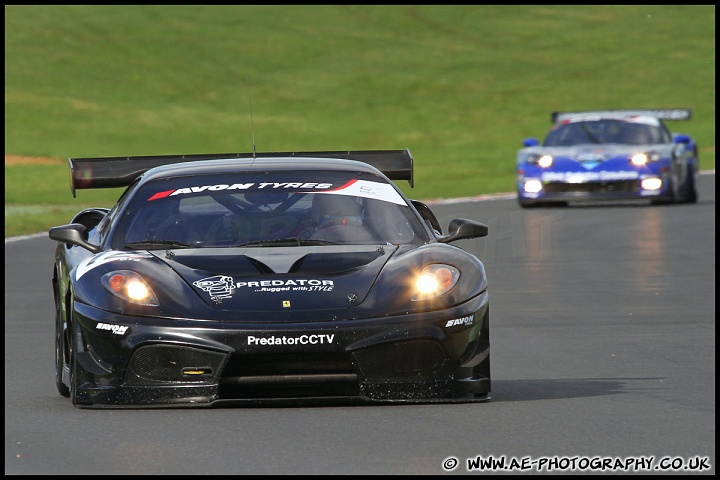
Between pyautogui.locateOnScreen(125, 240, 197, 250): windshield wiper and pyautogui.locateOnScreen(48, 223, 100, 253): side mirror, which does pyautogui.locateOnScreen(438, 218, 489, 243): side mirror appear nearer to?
pyautogui.locateOnScreen(125, 240, 197, 250): windshield wiper

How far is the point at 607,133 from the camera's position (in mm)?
25375

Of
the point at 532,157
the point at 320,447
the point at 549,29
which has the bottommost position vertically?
the point at 549,29

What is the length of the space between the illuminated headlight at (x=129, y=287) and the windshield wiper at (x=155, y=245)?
1.72 ft

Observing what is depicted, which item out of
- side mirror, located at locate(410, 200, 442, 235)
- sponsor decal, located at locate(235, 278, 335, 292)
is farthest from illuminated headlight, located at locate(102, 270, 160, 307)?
side mirror, located at locate(410, 200, 442, 235)

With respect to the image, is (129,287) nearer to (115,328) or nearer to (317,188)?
(115,328)

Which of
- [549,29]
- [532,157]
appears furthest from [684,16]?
[532,157]

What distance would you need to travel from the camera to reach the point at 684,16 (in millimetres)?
92312

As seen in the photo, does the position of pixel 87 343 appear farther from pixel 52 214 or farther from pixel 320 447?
pixel 52 214

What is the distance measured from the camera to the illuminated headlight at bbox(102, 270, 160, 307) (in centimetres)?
742

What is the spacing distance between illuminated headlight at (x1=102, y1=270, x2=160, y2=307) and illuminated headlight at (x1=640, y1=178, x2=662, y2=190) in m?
17.5

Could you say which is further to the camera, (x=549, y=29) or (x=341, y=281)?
(x=549, y=29)

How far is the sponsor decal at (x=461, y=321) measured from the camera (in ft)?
24.4

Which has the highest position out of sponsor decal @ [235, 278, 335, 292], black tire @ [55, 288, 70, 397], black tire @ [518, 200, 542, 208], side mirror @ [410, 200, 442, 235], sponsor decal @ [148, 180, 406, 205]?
sponsor decal @ [148, 180, 406, 205]

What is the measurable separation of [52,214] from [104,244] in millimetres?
17726
